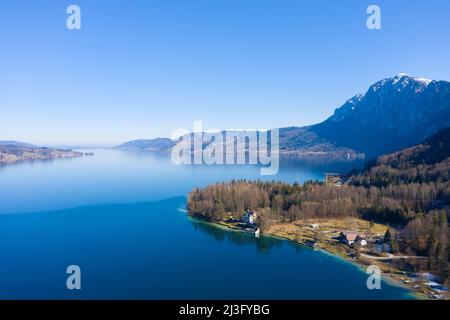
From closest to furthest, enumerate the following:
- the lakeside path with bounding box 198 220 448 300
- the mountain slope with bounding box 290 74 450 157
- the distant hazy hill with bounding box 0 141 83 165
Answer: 1. the lakeside path with bounding box 198 220 448 300
2. the mountain slope with bounding box 290 74 450 157
3. the distant hazy hill with bounding box 0 141 83 165

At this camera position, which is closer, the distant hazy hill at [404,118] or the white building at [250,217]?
the white building at [250,217]

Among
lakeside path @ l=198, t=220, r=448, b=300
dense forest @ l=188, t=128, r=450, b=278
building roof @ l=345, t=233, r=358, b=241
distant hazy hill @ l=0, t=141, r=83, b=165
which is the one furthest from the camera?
distant hazy hill @ l=0, t=141, r=83, b=165

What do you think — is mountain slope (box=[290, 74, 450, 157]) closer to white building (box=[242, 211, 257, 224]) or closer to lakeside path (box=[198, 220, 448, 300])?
white building (box=[242, 211, 257, 224])

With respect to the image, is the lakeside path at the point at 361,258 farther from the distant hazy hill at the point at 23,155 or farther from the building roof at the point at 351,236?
the distant hazy hill at the point at 23,155

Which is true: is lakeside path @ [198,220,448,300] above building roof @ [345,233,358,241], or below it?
below

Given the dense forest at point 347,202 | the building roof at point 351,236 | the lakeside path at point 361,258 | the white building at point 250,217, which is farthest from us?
the white building at point 250,217

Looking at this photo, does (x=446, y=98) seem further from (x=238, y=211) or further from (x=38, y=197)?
(x=38, y=197)

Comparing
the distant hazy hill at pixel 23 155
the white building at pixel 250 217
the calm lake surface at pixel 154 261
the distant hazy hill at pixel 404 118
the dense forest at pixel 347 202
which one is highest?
the distant hazy hill at pixel 404 118

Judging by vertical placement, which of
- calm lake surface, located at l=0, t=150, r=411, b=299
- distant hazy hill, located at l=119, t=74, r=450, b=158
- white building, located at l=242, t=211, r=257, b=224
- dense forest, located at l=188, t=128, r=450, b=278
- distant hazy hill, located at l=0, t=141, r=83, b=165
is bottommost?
calm lake surface, located at l=0, t=150, r=411, b=299

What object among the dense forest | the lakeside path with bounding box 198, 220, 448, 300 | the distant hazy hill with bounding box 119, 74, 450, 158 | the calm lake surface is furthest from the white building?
the distant hazy hill with bounding box 119, 74, 450, 158

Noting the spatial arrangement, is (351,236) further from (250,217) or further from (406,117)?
(406,117)

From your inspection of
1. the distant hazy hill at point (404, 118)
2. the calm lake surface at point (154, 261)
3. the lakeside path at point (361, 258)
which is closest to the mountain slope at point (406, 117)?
the distant hazy hill at point (404, 118)
